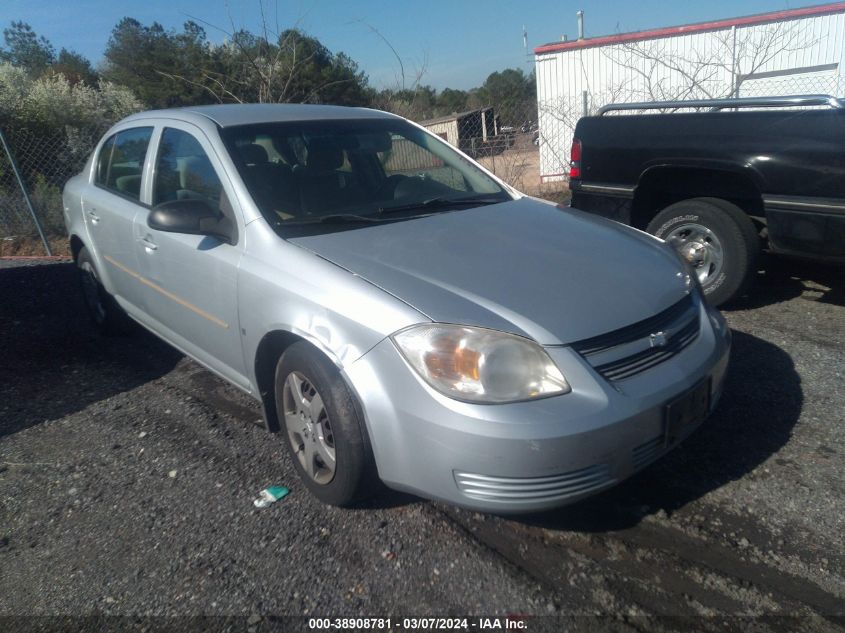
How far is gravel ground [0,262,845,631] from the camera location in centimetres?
224

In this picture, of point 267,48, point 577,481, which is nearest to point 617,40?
point 267,48

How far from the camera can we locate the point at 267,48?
31.5 feet

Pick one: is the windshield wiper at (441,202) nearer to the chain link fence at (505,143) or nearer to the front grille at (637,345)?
the front grille at (637,345)

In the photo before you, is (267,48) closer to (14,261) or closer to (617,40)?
(14,261)

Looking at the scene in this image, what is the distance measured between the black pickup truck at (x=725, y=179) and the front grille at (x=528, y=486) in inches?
111

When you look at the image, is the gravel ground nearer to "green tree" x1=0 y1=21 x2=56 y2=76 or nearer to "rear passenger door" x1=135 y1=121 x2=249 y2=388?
"rear passenger door" x1=135 y1=121 x2=249 y2=388

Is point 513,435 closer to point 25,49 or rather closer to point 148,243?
point 148,243

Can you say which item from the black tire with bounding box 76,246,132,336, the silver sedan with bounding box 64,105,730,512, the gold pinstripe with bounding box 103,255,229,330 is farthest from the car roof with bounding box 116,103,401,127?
the black tire with bounding box 76,246,132,336

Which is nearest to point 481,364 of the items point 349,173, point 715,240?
point 349,173

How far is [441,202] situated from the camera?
3.47m

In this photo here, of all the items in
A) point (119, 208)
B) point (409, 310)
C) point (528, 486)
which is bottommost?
point (528, 486)

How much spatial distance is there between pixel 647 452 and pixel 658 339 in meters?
0.43

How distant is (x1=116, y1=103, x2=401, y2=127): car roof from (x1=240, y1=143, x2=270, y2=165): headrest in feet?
0.69

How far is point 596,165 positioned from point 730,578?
3672mm
